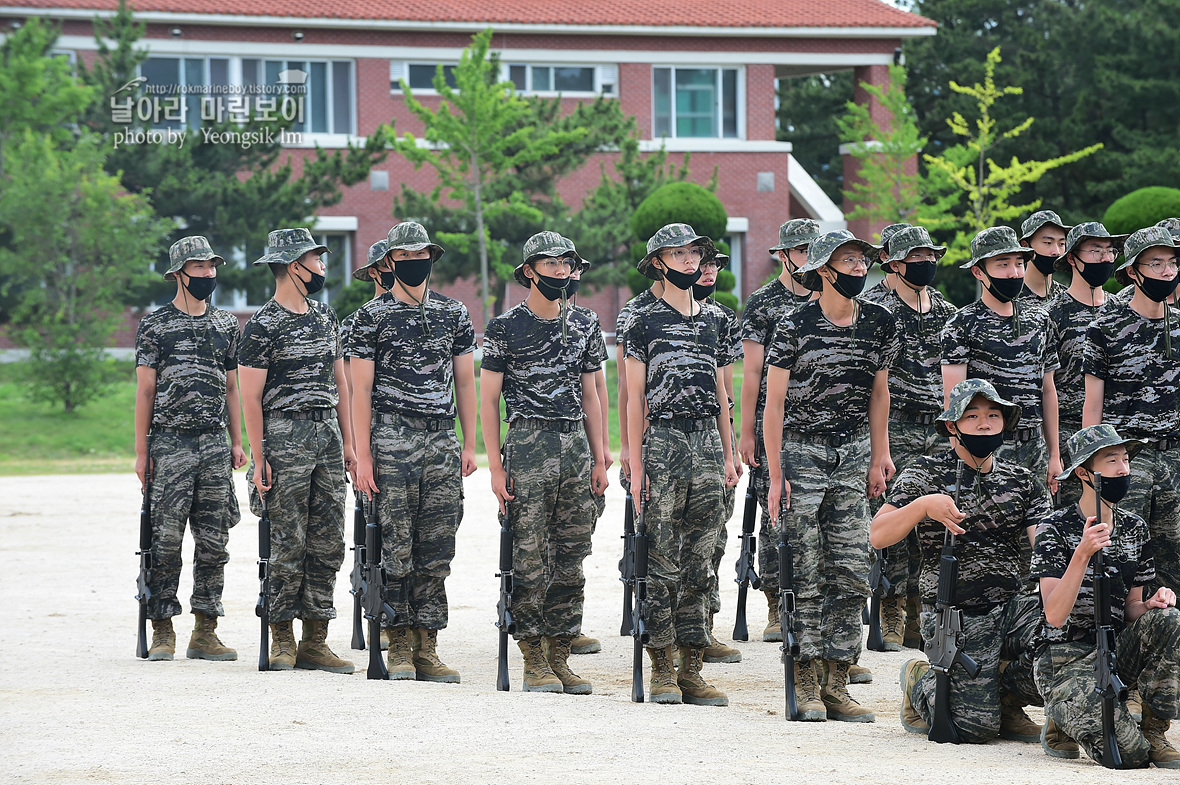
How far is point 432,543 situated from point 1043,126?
120 feet

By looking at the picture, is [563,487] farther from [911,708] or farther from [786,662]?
[911,708]

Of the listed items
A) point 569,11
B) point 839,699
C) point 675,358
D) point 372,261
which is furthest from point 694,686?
point 569,11

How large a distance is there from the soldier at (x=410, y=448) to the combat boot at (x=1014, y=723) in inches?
128

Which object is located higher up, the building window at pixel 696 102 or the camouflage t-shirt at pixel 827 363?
the building window at pixel 696 102

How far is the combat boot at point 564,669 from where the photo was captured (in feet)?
27.3

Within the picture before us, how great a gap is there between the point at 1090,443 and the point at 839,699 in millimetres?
1887

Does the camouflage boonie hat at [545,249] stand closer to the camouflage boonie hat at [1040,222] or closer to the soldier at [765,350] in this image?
the soldier at [765,350]

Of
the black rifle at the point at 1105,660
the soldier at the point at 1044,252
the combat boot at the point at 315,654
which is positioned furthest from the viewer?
the soldier at the point at 1044,252

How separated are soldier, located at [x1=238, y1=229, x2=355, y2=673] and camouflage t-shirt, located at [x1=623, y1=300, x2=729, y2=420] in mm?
2127

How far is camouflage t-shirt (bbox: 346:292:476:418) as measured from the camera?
8766 mm

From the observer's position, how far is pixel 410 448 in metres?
8.73

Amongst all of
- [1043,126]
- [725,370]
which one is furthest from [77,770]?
[1043,126]

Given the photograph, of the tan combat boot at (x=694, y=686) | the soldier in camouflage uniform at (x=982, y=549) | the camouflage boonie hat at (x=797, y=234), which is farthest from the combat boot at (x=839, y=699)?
the camouflage boonie hat at (x=797, y=234)

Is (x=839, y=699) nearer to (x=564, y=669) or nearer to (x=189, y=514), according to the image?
(x=564, y=669)
